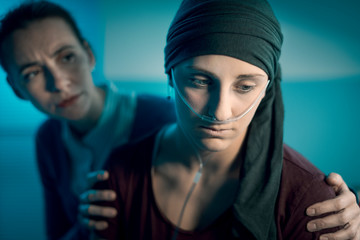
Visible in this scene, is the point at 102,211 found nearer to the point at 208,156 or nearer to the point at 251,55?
the point at 208,156

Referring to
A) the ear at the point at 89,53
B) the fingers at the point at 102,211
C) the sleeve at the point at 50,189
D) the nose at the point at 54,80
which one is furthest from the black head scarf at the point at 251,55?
the sleeve at the point at 50,189

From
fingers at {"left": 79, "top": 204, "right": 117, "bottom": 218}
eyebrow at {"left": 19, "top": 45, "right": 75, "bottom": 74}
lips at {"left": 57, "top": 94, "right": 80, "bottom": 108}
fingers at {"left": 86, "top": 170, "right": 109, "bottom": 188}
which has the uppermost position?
eyebrow at {"left": 19, "top": 45, "right": 75, "bottom": 74}

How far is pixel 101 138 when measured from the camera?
1221 mm

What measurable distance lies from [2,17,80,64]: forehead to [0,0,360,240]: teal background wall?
163 mm

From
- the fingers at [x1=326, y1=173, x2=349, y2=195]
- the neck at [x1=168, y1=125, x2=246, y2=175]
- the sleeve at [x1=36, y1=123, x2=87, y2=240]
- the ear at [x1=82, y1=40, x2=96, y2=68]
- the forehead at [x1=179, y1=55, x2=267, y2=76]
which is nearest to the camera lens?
the forehead at [x1=179, y1=55, x2=267, y2=76]

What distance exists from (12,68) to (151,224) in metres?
0.85

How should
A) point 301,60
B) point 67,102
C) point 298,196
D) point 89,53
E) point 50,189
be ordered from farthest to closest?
point 50,189, point 89,53, point 67,102, point 301,60, point 298,196

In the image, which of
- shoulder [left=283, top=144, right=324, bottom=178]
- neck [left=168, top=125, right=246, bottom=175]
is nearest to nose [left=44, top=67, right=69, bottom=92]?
neck [left=168, top=125, right=246, bottom=175]

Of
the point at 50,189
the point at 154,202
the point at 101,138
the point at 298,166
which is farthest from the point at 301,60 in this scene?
the point at 50,189

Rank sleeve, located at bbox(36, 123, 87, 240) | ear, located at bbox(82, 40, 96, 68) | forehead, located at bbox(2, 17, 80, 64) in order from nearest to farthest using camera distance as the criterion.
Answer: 1. forehead, located at bbox(2, 17, 80, 64)
2. ear, located at bbox(82, 40, 96, 68)
3. sleeve, located at bbox(36, 123, 87, 240)

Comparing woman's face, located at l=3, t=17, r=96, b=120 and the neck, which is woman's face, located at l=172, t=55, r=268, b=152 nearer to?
the neck

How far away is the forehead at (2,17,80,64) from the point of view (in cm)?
94

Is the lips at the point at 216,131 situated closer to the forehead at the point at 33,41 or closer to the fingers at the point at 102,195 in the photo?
the fingers at the point at 102,195

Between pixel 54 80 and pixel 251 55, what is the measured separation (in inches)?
31.6
